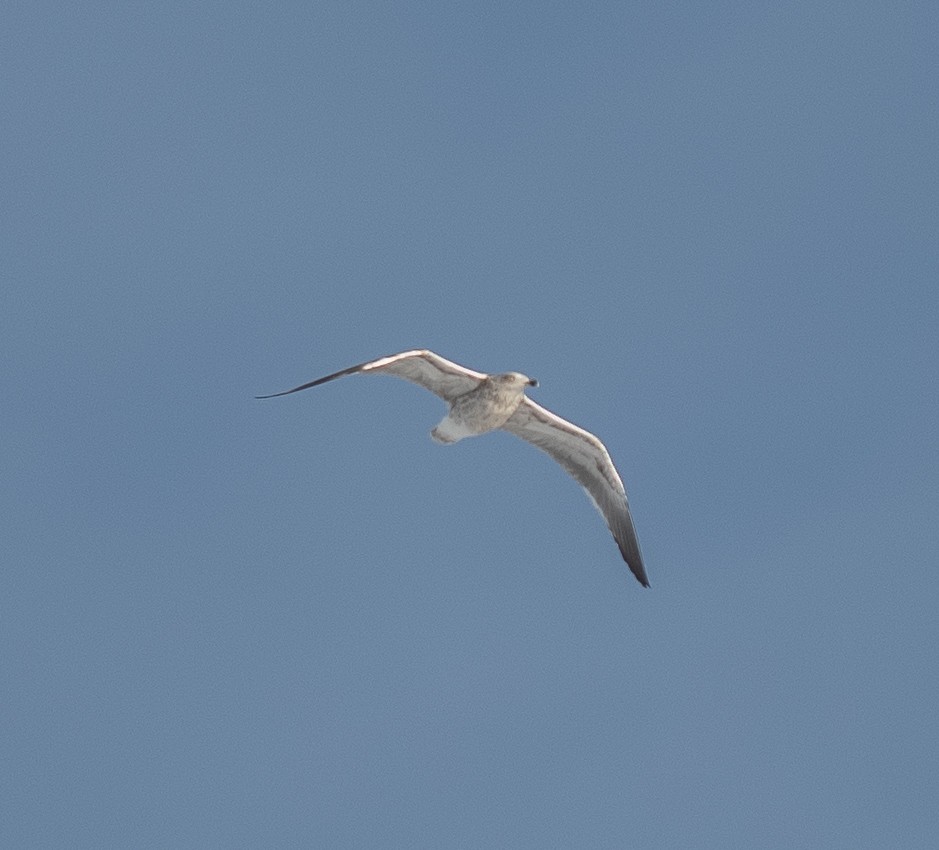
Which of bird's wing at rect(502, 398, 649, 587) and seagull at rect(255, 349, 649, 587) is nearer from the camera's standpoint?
seagull at rect(255, 349, 649, 587)

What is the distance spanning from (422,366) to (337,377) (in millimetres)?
2749

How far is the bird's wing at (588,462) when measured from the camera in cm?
2969

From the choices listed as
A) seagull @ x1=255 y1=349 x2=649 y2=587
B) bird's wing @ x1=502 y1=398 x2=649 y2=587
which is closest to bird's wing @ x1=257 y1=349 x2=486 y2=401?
seagull @ x1=255 y1=349 x2=649 y2=587

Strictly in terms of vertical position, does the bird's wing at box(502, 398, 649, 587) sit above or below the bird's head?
below

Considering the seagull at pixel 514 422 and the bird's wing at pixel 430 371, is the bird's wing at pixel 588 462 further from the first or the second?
the bird's wing at pixel 430 371

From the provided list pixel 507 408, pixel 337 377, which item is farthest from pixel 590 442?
pixel 337 377

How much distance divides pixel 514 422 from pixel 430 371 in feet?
11.1

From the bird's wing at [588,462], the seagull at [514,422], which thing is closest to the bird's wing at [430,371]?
the seagull at [514,422]

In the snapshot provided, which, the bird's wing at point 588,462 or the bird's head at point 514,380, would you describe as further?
the bird's wing at point 588,462

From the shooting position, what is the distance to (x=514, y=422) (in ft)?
97.5

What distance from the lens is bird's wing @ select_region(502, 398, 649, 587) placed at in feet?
97.4

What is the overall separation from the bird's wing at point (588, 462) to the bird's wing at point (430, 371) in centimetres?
207

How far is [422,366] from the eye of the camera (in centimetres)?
2684

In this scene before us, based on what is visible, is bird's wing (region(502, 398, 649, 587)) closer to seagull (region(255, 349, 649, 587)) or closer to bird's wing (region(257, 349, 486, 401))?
seagull (region(255, 349, 649, 587))
